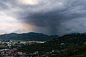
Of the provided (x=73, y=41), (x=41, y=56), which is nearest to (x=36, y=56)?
(x=41, y=56)

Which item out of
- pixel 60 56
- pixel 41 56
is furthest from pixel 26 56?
pixel 60 56

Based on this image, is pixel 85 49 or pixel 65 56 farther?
pixel 85 49

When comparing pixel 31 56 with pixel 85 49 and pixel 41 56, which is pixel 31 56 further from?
pixel 85 49

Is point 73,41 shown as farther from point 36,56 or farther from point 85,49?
point 36,56

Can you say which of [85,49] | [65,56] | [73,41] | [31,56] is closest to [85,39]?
[73,41]

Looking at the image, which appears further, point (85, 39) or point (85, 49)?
point (85, 39)

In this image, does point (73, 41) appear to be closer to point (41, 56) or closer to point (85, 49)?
point (85, 49)

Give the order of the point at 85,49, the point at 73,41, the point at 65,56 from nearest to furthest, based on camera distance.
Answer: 1. the point at 65,56
2. the point at 85,49
3. the point at 73,41

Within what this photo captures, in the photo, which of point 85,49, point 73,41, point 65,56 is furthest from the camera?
point 73,41
